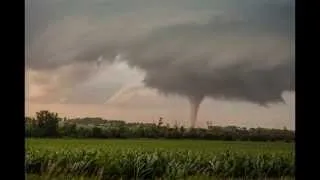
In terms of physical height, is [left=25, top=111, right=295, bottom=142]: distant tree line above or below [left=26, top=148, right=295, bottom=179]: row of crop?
above

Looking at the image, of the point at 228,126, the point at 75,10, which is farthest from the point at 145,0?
the point at 228,126

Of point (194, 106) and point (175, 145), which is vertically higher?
point (194, 106)

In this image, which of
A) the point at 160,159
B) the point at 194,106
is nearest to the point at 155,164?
the point at 160,159

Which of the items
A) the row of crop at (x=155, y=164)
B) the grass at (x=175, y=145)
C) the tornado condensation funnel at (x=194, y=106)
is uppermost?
the tornado condensation funnel at (x=194, y=106)

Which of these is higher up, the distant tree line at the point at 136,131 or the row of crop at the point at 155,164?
the distant tree line at the point at 136,131

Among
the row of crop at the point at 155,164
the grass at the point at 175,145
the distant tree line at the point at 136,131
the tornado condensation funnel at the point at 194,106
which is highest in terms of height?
the tornado condensation funnel at the point at 194,106

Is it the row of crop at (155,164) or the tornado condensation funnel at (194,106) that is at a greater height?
the tornado condensation funnel at (194,106)

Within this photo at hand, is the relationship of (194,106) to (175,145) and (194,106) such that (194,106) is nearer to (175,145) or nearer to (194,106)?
(194,106)
